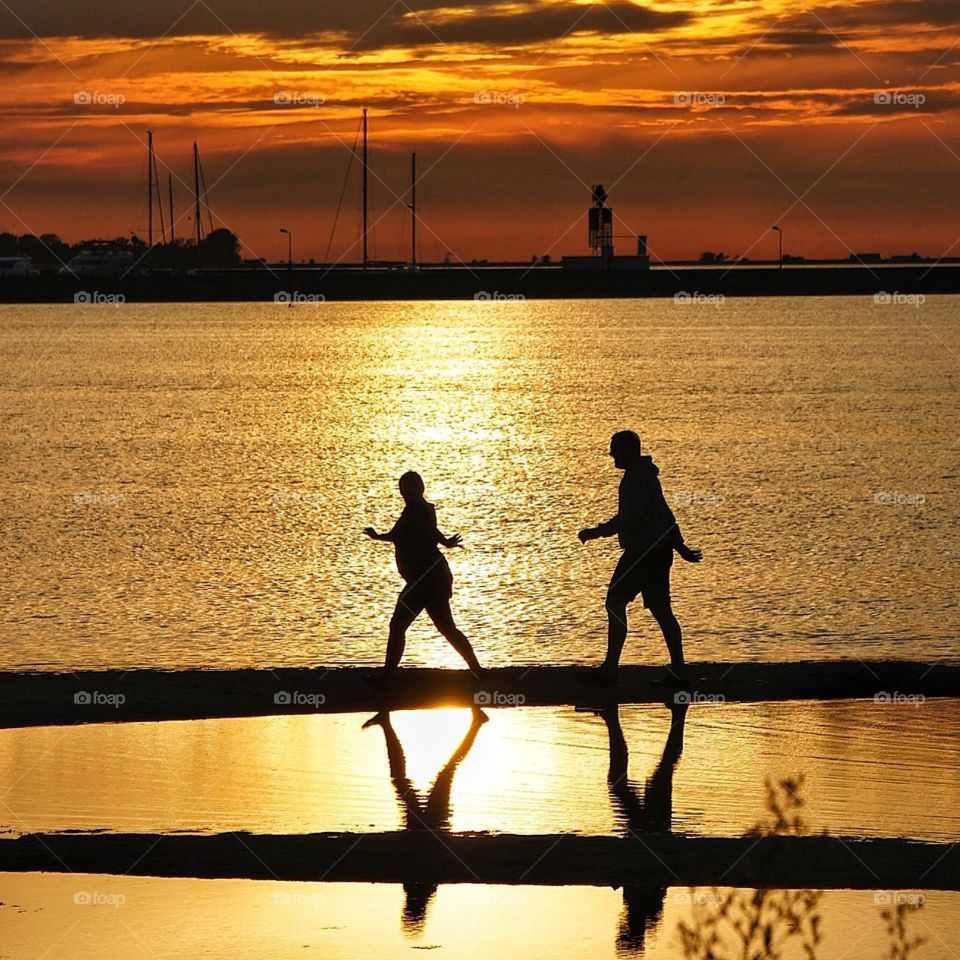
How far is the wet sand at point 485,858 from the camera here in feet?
26.0

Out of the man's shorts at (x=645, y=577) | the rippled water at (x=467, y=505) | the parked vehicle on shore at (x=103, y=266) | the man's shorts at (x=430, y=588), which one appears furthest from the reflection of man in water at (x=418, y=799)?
the parked vehicle on shore at (x=103, y=266)

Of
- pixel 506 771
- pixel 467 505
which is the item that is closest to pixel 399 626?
pixel 506 771

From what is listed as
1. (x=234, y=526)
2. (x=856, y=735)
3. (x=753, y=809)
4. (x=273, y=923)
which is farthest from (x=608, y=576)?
(x=273, y=923)

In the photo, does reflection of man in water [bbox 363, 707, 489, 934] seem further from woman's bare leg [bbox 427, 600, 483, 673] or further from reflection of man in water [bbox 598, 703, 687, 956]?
reflection of man in water [bbox 598, 703, 687, 956]

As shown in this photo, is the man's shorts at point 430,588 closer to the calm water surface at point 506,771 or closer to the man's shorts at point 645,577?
the calm water surface at point 506,771

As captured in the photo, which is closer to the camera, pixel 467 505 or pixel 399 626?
pixel 399 626

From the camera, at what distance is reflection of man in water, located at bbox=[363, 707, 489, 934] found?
7.68 m

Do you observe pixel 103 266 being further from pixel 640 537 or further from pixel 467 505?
pixel 640 537

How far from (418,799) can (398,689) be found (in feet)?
10.1

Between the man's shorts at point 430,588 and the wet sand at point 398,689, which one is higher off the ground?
the man's shorts at point 430,588

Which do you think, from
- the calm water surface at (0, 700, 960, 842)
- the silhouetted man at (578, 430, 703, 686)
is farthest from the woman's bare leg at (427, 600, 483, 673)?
the silhouetted man at (578, 430, 703, 686)

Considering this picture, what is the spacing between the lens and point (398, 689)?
12414 mm

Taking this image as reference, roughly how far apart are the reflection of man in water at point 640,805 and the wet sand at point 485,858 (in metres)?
0.19

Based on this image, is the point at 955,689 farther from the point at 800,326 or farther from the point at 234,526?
the point at 800,326
